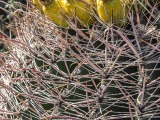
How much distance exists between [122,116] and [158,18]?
0.95 feet

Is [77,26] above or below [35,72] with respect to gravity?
above

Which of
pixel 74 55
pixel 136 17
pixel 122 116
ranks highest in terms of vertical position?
pixel 136 17

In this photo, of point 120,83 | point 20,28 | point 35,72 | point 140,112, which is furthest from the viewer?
point 20,28

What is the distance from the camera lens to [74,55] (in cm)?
121

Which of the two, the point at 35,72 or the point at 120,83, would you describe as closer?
the point at 120,83

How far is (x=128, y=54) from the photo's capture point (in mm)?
1143

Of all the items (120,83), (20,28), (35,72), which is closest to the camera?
(120,83)

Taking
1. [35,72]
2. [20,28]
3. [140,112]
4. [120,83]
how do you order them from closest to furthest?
[140,112] < [120,83] < [35,72] < [20,28]

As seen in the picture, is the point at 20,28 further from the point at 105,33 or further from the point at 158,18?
the point at 158,18

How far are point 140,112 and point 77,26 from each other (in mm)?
366

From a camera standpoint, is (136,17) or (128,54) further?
A: (136,17)

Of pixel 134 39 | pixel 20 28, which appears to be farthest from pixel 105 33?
pixel 20 28

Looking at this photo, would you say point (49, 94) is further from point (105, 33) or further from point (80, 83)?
point (105, 33)

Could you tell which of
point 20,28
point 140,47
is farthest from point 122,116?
point 20,28
